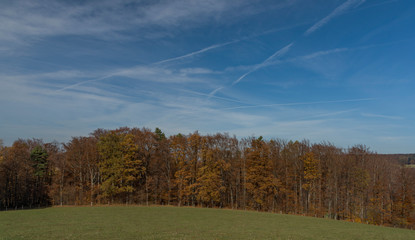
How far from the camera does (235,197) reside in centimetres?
6638

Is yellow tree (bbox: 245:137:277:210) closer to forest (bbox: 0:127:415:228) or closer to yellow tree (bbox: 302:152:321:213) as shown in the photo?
forest (bbox: 0:127:415:228)

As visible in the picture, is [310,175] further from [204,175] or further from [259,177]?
[204,175]

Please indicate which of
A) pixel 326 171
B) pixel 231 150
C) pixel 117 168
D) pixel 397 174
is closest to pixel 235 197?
pixel 231 150

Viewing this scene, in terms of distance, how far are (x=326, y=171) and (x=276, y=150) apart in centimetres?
1249

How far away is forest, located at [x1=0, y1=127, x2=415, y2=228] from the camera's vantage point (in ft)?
189

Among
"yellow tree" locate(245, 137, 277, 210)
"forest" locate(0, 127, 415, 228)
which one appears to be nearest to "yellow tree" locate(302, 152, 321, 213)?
"forest" locate(0, 127, 415, 228)

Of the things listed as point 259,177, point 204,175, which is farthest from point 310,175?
point 204,175

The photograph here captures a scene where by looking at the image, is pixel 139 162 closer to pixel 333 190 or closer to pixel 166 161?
pixel 166 161

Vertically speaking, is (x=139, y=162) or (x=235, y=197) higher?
(x=139, y=162)

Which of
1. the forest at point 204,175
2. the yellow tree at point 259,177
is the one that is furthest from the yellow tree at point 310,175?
the yellow tree at point 259,177

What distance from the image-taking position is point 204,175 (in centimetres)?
6025

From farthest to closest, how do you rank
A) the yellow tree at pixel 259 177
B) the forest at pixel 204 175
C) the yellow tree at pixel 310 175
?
the yellow tree at pixel 259 177
the yellow tree at pixel 310 175
the forest at pixel 204 175

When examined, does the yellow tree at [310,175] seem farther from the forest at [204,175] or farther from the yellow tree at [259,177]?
the yellow tree at [259,177]

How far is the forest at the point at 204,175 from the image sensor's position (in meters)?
57.5
